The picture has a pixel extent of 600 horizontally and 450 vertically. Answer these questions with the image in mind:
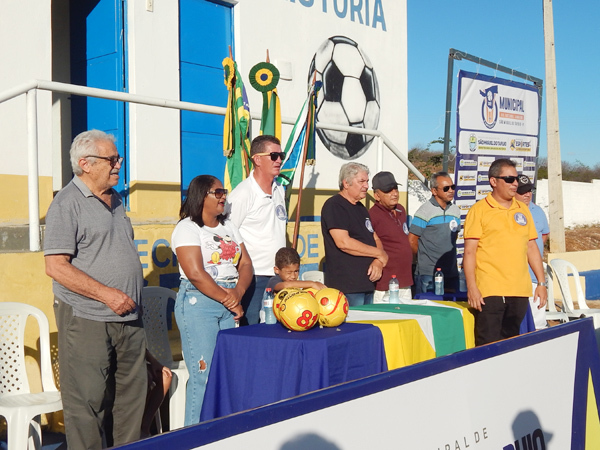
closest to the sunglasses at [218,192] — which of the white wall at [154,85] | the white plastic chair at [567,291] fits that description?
the white wall at [154,85]

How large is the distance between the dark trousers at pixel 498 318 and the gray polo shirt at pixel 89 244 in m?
2.70

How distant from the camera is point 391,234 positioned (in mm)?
5898

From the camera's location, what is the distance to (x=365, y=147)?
964 cm

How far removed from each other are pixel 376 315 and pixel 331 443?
8.25 ft

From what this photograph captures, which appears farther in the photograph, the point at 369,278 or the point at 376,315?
the point at 369,278

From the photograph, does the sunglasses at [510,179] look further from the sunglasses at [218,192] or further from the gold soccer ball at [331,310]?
the sunglasses at [218,192]

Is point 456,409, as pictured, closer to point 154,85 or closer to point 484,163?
point 154,85

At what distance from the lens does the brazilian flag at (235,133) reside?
5621mm

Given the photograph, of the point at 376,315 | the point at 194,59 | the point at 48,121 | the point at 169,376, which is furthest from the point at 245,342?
the point at 194,59

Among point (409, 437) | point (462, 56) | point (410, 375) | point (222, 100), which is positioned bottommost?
point (409, 437)

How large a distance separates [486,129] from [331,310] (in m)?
6.46

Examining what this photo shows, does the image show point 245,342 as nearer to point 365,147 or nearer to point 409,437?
point 409,437

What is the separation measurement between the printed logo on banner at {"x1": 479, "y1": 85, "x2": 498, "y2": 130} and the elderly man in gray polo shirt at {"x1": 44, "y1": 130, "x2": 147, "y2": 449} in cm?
712

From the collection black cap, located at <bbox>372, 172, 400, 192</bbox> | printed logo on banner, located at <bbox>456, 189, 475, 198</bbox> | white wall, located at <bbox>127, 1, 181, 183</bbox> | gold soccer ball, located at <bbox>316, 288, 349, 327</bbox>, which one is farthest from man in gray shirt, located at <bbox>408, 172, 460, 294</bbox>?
gold soccer ball, located at <bbox>316, 288, 349, 327</bbox>
